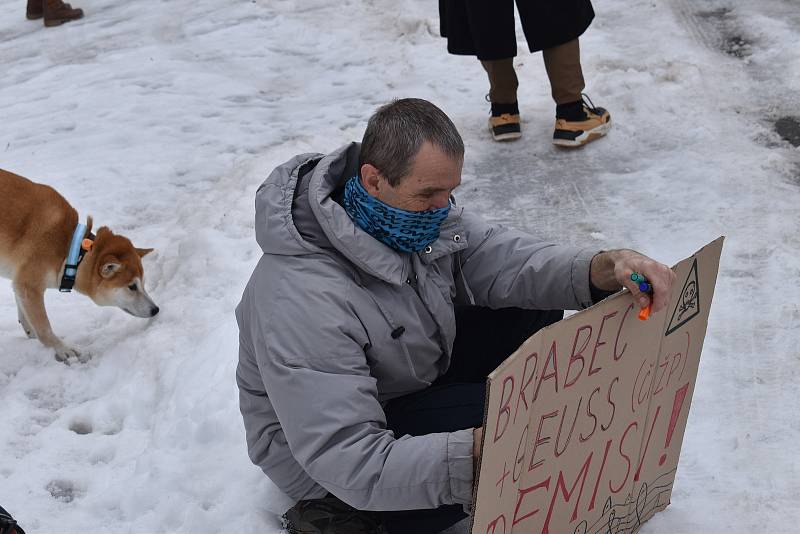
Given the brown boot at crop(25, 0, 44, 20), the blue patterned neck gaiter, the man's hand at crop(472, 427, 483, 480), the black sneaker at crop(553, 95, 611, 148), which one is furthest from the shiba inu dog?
the brown boot at crop(25, 0, 44, 20)

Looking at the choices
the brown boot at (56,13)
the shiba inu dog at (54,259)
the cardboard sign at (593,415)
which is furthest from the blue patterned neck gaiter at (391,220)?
the brown boot at (56,13)

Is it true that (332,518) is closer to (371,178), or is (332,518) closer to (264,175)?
(371,178)

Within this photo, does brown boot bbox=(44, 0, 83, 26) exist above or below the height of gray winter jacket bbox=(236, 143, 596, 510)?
below

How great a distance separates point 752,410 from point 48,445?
2680 mm

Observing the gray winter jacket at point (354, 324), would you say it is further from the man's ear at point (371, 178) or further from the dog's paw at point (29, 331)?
the dog's paw at point (29, 331)

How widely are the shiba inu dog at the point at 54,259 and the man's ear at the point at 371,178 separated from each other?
2250 mm

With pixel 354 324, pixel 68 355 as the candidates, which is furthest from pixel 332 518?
pixel 68 355

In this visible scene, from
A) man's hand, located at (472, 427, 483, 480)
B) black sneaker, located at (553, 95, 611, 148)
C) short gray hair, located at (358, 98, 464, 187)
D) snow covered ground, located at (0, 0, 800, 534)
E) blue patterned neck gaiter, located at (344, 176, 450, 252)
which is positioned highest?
short gray hair, located at (358, 98, 464, 187)

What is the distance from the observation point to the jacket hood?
227 cm

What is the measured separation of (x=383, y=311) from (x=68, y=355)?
7.68 ft

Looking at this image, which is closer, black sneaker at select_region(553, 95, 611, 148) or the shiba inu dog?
the shiba inu dog

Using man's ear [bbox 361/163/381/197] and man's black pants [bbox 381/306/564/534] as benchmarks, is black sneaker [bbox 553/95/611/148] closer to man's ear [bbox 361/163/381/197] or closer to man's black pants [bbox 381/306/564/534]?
man's black pants [bbox 381/306/564/534]

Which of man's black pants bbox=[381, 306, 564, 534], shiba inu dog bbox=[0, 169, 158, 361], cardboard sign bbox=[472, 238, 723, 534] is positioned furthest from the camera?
shiba inu dog bbox=[0, 169, 158, 361]

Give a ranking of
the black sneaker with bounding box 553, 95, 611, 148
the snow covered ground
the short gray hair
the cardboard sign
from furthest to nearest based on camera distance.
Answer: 1. the black sneaker with bounding box 553, 95, 611, 148
2. the snow covered ground
3. the short gray hair
4. the cardboard sign
